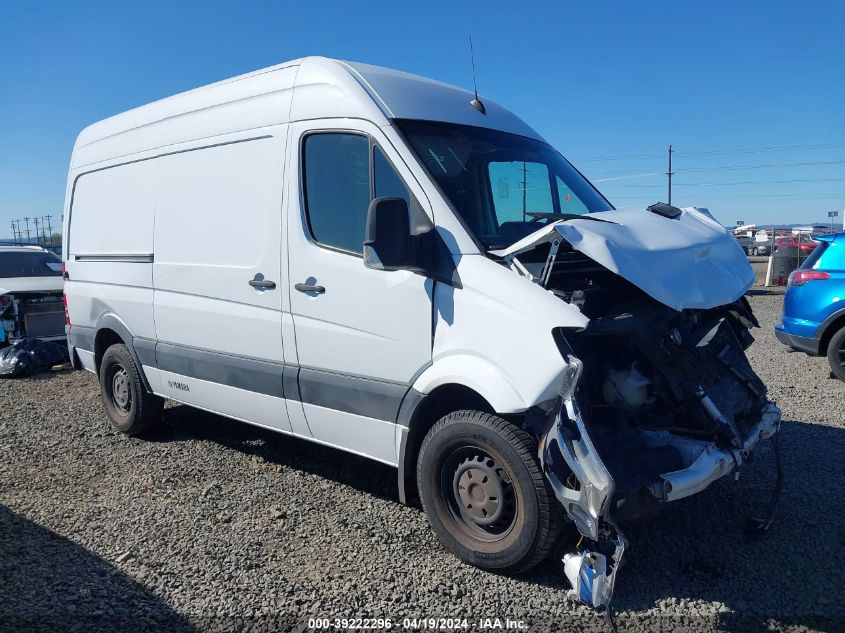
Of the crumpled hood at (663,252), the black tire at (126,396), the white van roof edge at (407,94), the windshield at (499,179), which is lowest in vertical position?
the black tire at (126,396)

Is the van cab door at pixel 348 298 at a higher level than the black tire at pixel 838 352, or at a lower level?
higher

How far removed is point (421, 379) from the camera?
3779 mm

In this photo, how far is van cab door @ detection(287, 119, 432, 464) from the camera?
385cm

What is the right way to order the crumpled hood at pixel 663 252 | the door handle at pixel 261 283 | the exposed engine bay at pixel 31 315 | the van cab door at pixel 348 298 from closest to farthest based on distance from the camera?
the crumpled hood at pixel 663 252 < the van cab door at pixel 348 298 < the door handle at pixel 261 283 < the exposed engine bay at pixel 31 315

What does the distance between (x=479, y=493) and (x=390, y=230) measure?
1476 millimetres

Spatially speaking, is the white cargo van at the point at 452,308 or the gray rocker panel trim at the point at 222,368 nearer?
the white cargo van at the point at 452,308

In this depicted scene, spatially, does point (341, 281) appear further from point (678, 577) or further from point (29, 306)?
point (29, 306)

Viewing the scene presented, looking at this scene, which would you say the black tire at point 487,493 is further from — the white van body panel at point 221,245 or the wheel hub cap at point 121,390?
the wheel hub cap at point 121,390

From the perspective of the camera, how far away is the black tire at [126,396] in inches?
237

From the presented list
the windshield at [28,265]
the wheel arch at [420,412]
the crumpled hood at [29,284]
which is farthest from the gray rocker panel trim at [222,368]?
the windshield at [28,265]

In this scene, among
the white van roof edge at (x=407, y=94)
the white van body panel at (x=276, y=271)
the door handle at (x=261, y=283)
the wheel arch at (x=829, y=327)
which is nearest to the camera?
the white van body panel at (x=276, y=271)

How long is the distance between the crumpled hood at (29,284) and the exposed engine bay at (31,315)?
87 millimetres

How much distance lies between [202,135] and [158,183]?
0.70 m

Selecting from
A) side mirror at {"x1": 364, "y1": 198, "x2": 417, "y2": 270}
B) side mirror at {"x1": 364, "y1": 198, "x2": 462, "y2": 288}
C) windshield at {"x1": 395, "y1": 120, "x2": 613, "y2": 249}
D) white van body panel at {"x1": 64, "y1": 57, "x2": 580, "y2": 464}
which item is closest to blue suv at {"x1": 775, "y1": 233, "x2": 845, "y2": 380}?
windshield at {"x1": 395, "y1": 120, "x2": 613, "y2": 249}
